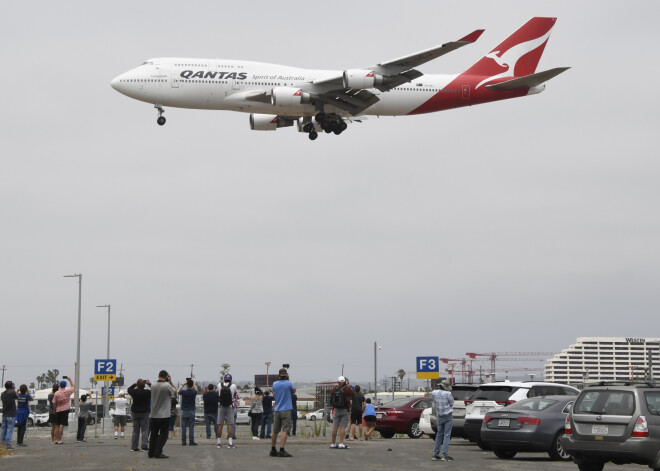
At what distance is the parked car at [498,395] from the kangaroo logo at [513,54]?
27983 mm

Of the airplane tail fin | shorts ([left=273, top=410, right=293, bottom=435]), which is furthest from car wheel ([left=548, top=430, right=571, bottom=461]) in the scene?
the airplane tail fin

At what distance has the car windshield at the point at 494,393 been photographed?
20.3m

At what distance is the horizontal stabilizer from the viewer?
39.7 m

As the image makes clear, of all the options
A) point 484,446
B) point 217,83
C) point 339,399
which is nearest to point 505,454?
point 484,446

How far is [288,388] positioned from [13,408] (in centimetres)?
815

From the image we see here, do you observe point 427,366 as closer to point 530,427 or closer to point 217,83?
point 217,83

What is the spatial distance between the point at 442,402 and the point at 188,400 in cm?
675

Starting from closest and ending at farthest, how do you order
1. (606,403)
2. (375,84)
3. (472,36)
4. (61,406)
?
1. (606,403)
2. (61,406)
3. (472,36)
4. (375,84)

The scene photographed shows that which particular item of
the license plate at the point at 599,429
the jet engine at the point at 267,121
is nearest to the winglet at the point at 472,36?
the jet engine at the point at 267,121

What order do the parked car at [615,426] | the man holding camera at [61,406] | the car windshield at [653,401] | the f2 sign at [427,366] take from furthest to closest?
1. the f2 sign at [427,366]
2. the man holding camera at [61,406]
3. the car windshield at [653,401]
4. the parked car at [615,426]

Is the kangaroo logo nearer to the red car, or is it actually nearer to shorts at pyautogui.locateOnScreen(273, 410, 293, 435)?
the red car

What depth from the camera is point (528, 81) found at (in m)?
41.5

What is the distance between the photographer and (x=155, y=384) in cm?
1802

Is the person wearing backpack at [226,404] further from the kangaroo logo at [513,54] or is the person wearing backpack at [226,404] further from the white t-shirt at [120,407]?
the kangaroo logo at [513,54]
